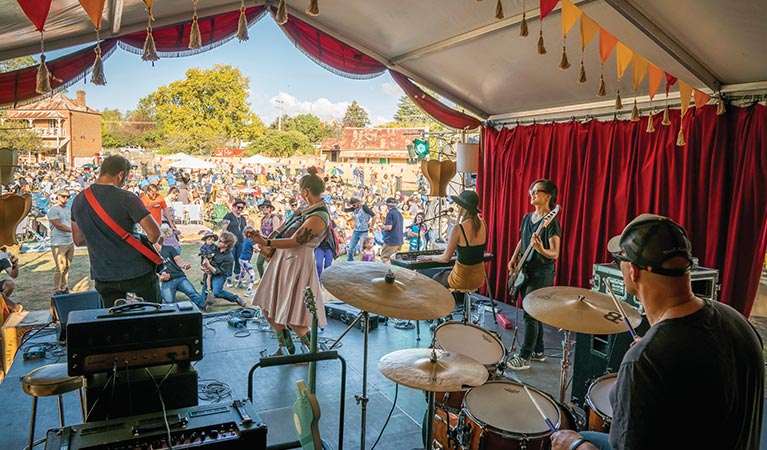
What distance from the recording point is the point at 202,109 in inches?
445

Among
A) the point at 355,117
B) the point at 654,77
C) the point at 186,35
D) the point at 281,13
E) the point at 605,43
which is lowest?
the point at 281,13

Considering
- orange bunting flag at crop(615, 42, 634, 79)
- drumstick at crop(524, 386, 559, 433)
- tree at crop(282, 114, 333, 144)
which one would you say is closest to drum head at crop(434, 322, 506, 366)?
drumstick at crop(524, 386, 559, 433)

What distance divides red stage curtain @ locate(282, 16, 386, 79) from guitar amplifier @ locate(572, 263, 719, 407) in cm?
386

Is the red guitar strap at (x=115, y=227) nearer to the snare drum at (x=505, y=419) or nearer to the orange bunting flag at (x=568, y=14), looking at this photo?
the snare drum at (x=505, y=419)

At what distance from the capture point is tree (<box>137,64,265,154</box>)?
11070 millimetres

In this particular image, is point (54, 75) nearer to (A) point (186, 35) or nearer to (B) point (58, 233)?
(A) point (186, 35)

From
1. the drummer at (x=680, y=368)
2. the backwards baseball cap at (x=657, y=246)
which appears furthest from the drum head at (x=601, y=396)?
the backwards baseball cap at (x=657, y=246)

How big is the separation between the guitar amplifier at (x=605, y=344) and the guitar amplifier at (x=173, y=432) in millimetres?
2557

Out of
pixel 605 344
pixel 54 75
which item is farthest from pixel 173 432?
pixel 54 75

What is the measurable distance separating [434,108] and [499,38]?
6.37ft

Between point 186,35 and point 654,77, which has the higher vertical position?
point 186,35

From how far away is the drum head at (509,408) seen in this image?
2.34 m

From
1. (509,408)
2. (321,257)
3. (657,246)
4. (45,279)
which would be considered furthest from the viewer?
(45,279)

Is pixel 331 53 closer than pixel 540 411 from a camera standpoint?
No
